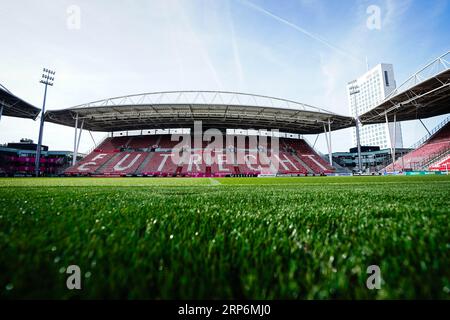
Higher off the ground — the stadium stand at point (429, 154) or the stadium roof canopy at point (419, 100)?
the stadium roof canopy at point (419, 100)

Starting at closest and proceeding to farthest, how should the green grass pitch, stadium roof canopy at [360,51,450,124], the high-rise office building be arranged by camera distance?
the green grass pitch → stadium roof canopy at [360,51,450,124] → the high-rise office building

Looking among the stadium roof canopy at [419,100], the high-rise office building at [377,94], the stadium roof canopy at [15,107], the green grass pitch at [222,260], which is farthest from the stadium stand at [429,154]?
the stadium roof canopy at [15,107]

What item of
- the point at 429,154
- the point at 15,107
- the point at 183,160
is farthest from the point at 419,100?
the point at 15,107

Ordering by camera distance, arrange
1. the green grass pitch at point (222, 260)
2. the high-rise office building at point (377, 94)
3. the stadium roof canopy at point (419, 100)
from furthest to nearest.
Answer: the high-rise office building at point (377, 94), the stadium roof canopy at point (419, 100), the green grass pitch at point (222, 260)

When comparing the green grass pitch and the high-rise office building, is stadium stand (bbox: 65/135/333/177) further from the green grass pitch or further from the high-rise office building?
the high-rise office building

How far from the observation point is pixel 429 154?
2677 cm

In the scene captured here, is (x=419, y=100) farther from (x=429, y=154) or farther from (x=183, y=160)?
(x=183, y=160)

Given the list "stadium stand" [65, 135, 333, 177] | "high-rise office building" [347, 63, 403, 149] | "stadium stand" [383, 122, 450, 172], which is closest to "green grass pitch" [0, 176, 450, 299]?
"stadium stand" [65, 135, 333, 177]

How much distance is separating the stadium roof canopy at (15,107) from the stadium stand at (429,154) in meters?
48.0

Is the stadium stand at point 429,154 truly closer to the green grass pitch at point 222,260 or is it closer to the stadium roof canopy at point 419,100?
the stadium roof canopy at point 419,100

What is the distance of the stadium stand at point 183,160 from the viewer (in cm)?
2959

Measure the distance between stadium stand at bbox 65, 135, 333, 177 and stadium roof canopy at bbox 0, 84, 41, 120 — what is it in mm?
8772

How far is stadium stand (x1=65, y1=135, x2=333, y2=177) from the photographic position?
29.6 meters
